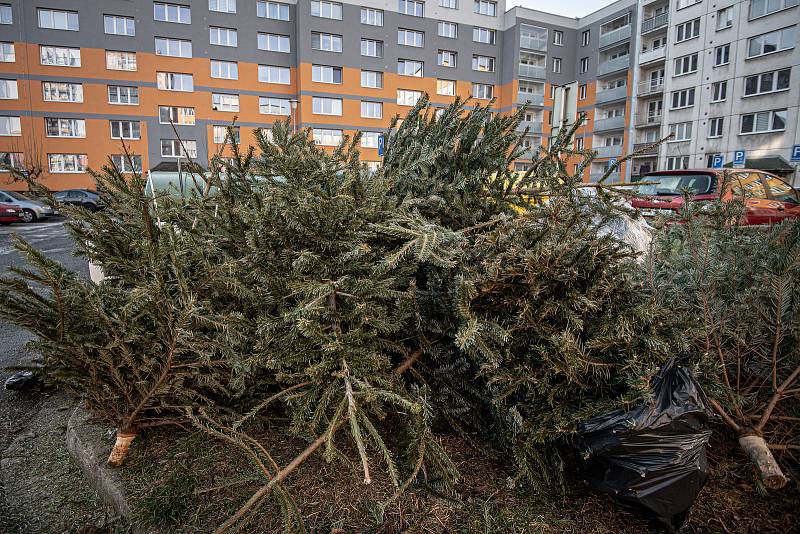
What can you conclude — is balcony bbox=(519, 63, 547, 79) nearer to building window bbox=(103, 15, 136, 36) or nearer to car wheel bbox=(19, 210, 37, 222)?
building window bbox=(103, 15, 136, 36)

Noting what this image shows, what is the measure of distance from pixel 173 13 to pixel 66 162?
13.9 m

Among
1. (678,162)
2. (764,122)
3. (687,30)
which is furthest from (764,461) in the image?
(687,30)

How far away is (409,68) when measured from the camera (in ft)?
132

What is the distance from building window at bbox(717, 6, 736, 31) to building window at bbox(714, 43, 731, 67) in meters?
1.29

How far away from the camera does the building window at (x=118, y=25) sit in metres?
33.6

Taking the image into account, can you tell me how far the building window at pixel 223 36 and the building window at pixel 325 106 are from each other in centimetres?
754

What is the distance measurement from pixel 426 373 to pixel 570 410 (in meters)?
0.74

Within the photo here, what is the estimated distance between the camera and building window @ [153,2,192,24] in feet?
113

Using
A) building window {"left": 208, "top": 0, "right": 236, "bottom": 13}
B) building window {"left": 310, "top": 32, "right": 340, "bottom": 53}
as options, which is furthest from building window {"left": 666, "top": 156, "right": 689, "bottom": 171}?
building window {"left": 208, "top": 0, "right": 236, "bottom": 13}

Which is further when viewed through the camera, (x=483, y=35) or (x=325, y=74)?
(x=483, y=35)

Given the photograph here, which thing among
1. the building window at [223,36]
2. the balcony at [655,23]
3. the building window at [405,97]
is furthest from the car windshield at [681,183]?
the building window at [223,36]

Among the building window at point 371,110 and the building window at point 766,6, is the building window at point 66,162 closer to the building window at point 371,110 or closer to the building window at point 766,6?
the building window at point 371,110

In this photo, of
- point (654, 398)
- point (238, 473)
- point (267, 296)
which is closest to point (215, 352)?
point (267, 296)

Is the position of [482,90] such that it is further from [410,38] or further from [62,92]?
[62,92]
